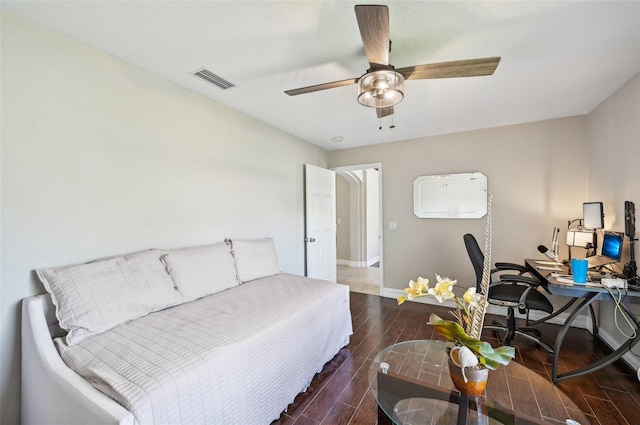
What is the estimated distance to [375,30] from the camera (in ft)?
4.24

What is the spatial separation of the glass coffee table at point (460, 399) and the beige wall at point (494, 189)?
2215 millimetres

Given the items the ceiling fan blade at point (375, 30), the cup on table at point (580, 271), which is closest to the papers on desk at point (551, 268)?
the cup on table at point (580, 271)

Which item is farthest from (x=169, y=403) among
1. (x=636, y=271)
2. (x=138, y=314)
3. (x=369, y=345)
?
(x=636, y=271)

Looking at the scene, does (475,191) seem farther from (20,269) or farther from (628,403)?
(20,269)

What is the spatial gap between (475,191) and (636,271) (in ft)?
5.46

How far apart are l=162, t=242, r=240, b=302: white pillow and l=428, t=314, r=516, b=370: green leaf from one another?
1.73 m

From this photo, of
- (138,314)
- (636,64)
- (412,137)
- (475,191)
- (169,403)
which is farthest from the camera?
(412,137)

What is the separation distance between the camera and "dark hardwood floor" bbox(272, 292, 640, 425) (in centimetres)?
171

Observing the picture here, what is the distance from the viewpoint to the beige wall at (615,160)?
Result: 2146 millimetres

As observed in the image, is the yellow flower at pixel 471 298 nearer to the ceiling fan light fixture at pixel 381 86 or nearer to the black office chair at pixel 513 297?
the ceiling fan light fixture at pixel 381 86

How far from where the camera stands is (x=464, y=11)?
4.77 feet

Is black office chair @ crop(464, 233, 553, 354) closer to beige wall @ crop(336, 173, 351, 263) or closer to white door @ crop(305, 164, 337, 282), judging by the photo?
white door @ crop(305, 164, 337, 282)

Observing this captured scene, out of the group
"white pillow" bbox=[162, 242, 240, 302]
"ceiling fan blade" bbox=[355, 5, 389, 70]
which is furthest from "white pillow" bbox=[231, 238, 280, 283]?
"ceiling fan blade" bbox=[355, 5, 389, 70]

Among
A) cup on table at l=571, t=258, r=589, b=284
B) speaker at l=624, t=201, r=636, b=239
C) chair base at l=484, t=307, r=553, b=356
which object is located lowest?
chair base at l=484, t=307, r=553, b=356
